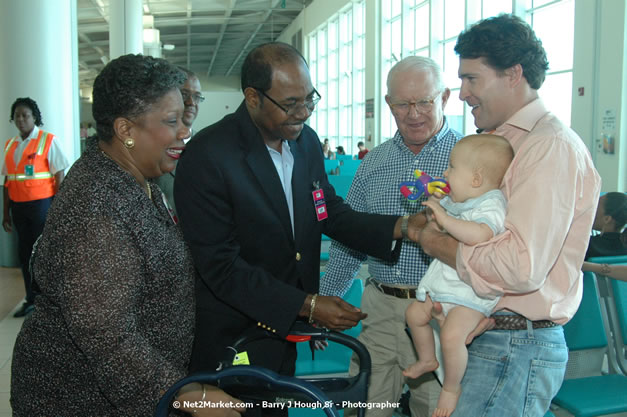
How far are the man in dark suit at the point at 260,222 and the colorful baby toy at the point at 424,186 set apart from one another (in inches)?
9.0

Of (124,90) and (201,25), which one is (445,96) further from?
(201,25)

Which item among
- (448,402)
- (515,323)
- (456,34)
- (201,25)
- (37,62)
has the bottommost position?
(448,402)

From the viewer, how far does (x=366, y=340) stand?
2.54 m

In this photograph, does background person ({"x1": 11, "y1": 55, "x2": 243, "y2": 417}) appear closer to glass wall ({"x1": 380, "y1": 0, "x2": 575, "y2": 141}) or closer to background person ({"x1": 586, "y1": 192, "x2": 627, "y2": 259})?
glass wall ({"x1": 380, "y1": 0, "x2": 575, "y2": 141})

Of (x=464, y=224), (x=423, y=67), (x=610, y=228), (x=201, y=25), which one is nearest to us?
(x=464, y=224)

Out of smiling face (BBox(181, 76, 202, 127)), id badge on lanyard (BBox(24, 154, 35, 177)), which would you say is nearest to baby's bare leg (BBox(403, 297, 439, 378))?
smiling face (BBox(181, 76, 202, 127))

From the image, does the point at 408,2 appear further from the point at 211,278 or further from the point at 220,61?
the point at 220,61

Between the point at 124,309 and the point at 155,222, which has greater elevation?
the point at 155,222

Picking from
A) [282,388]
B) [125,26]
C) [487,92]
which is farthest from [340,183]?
[125,26]

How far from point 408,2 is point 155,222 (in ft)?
44.4

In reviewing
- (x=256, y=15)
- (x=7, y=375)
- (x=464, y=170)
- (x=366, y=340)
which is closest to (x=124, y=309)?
(x=464, y=170)

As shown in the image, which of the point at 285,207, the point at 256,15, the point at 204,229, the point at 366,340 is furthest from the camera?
the point at 256,15

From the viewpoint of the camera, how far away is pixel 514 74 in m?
1.54

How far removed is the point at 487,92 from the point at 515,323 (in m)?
0.66
